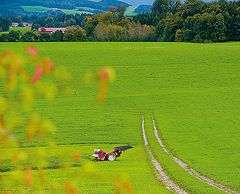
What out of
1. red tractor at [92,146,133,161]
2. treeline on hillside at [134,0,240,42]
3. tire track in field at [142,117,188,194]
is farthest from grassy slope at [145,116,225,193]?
treeline on hillside at [134,0,240,42]

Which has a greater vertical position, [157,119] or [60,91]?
[60,91]

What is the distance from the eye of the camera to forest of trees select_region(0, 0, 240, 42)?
83.4 meters

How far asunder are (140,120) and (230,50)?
34441 millimetres

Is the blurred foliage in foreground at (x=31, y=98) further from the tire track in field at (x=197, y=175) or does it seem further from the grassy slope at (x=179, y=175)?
the tire track in field at (x=197, y=175)

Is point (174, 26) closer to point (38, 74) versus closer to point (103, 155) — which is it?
point (103, 155)

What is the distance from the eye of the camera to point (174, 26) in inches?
3533

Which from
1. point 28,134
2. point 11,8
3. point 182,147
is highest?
point 28,134

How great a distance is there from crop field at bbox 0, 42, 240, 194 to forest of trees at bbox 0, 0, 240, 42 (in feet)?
27.1

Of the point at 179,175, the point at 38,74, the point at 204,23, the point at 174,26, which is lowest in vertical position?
the point at 174,26

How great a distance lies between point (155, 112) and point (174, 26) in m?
49.5

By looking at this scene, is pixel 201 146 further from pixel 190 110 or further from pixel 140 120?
pixel 190 110

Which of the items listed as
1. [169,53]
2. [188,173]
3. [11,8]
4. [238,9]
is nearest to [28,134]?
[188,173]

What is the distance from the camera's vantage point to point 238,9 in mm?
84562

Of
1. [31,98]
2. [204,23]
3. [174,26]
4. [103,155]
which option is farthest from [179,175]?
[174,26]
